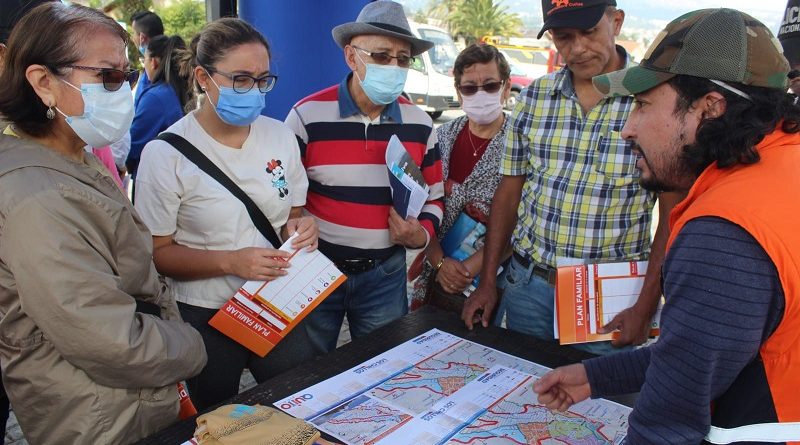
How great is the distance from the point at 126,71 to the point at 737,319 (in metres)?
1.52

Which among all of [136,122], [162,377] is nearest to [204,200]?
[162,377]

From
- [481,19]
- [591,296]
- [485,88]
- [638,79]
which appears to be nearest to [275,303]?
[591,296]

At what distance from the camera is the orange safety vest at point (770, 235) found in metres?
0.85

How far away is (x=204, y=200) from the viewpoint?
1.82m

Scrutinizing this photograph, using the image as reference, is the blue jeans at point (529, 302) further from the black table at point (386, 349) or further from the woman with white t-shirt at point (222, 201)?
the woman with white t-shirt at point (222, 201)

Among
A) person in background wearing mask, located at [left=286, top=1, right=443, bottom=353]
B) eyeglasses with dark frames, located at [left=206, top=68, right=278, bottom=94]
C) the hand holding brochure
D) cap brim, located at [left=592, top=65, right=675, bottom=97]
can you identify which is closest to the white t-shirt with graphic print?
eyeglasses with dark frames, located at [left=206, top=68, right=278, bottom=94]

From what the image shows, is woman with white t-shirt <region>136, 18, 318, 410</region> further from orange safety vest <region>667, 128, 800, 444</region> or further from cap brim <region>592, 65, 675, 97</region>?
orange safety vest <region>667, 128, 800, 444</region>

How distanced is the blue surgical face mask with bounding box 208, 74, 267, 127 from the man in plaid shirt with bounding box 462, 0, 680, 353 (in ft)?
3.15

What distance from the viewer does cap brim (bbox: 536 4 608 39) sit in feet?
6.41

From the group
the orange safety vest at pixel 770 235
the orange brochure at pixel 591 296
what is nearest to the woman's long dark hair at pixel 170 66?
the orange brochure at pixel 591 296

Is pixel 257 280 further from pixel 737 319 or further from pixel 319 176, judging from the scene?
pixel 737 319

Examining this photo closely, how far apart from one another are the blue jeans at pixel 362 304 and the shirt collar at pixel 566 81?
2.93ft

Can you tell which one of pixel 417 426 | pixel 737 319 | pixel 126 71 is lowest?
pixel 417 426

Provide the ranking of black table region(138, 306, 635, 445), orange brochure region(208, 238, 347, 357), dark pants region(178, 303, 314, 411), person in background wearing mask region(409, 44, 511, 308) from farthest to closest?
person in background wearing mask region(409, 44, 511, 308) < dark pants region(178, 303, 314, 411) < orange brochure region(208, 238, 347, 357) < black table region(138, 306, 635, 445)
